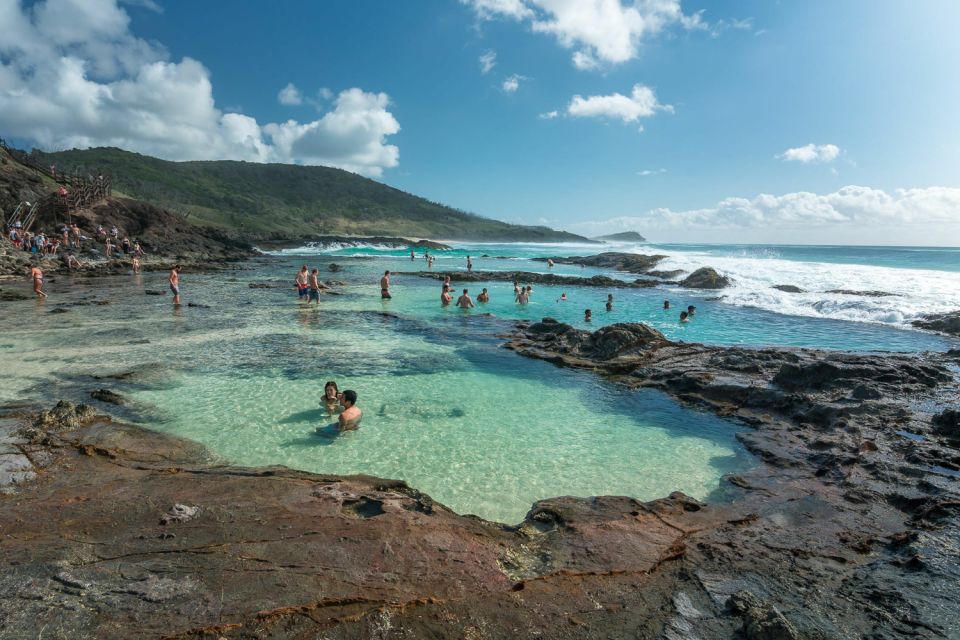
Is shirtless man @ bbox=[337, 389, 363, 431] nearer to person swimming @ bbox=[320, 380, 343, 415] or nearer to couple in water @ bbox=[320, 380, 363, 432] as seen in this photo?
couple in water @ bbox=[320, 380, 363, 432]

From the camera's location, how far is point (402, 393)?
10781mm

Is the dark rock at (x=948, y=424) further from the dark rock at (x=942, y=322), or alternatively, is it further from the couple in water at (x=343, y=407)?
the dark rock at (x=942, y=322)

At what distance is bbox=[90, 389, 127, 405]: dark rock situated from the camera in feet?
30.0

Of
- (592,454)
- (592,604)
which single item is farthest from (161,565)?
(592,454)

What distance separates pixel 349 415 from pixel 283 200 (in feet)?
425

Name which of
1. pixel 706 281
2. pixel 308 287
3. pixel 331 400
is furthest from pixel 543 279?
pixel 331 400

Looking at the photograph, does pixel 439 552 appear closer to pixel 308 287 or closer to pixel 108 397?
pixel 108 397

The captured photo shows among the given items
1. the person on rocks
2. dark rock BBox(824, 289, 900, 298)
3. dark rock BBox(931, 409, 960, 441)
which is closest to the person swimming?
dark rock BBox(931, 409, 960, 441)

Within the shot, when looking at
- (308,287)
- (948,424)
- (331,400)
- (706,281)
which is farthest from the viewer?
(706,281)

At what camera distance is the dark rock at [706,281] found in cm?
3544

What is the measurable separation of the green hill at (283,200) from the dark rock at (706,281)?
66219 mm

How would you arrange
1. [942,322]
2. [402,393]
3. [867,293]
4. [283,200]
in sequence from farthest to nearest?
1. [283,200]
2. [867,293]
3. [942,322]
4. [402,393]

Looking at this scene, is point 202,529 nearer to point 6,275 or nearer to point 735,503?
point 735,503

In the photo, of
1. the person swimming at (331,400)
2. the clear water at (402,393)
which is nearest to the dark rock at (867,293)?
the clear water at (402,393)
